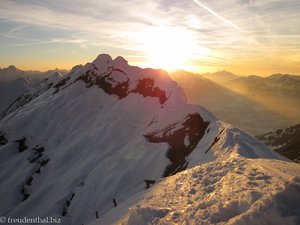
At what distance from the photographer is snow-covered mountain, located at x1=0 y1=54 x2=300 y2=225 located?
1488cm

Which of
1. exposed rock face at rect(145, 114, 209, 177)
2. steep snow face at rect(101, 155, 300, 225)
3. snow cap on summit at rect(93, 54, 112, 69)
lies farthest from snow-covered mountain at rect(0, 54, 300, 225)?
snow cap on summit at rect(93, 54, 112, 69)

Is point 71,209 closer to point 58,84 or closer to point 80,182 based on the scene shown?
point 80,182

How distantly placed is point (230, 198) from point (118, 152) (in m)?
55.8

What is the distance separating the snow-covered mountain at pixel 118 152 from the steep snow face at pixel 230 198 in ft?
0.21

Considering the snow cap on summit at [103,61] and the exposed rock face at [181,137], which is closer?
the exposed rock face at [181,137]

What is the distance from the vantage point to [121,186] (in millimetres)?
53188

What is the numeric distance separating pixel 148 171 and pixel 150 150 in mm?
6642

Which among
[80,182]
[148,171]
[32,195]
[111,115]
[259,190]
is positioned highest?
[259,190]

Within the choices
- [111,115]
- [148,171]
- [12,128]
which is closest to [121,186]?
[148,171]

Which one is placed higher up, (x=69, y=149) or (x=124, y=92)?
(x=124, y=92)

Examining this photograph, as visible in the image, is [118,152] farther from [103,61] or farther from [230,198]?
[230,198]

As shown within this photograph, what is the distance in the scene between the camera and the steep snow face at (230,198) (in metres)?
10.2

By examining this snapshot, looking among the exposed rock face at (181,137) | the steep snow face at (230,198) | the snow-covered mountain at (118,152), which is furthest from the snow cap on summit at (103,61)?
the steep snow face at (230,198)

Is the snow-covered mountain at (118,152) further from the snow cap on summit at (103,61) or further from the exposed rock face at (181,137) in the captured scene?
the snow cap on summit at (103,61)
